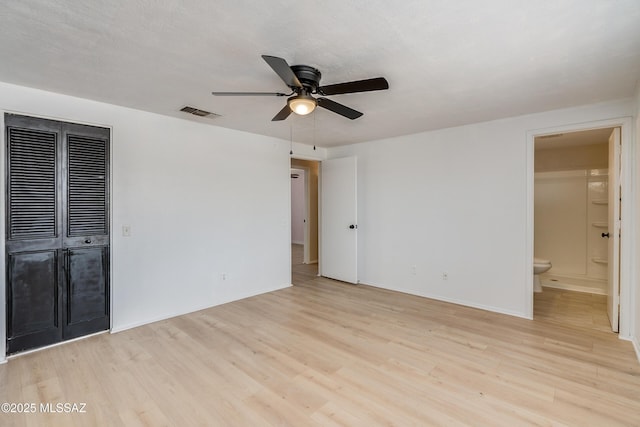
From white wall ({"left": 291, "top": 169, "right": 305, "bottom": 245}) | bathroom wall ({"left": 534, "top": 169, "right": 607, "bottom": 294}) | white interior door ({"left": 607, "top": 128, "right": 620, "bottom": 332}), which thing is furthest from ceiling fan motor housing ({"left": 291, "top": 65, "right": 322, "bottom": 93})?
white wall ({"left": 291, "top": 169, "right": 305, "bottom": 245})

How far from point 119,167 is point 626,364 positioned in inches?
195

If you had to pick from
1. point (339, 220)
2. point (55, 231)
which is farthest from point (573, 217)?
point (55, 231)

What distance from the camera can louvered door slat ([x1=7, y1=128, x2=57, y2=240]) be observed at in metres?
2.63

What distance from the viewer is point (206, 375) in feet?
7.70

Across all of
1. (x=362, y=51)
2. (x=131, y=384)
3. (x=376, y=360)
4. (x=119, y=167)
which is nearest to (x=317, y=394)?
(x=376, y=360)

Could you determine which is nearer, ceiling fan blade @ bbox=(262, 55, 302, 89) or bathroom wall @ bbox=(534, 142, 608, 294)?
ceiling fan blade @ bbox=(262, 55, 302, 89)

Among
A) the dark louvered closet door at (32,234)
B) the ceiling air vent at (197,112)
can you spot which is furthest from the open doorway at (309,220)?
the dark louvered closet door at (32,234)

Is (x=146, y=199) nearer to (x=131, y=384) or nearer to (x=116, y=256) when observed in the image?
(x=116, y=256)

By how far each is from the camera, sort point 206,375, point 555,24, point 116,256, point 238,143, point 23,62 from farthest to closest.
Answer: point 238,143 → point 116,256 → point 206,375 → point 23,62 → point 555,24

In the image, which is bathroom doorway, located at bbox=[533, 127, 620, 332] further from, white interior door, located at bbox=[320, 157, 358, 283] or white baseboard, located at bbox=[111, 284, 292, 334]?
white baseboard, located at bbox=[111, 284, 292, 334]

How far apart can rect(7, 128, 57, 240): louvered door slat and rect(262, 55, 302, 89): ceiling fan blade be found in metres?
2.41

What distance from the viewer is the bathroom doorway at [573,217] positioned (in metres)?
4.38

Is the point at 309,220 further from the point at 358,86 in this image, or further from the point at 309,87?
the point at 358,86

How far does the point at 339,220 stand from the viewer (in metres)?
5.20
